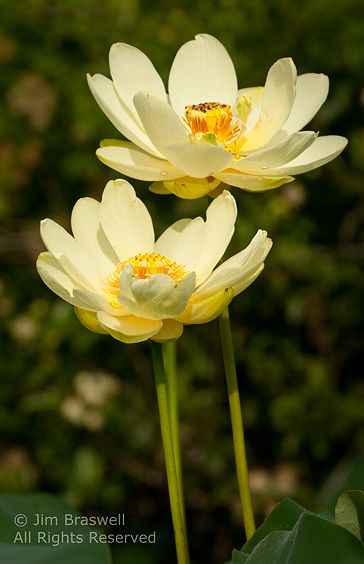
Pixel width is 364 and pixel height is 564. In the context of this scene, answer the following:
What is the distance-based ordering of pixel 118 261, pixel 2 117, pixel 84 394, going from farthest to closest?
pixel 2 117, pixel 84 394, pixel 118 261

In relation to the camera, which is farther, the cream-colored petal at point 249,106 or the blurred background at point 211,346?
the blurred background at point 211,346

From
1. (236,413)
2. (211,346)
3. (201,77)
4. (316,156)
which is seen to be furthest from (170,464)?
(211,346)

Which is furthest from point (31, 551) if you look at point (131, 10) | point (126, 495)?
point (131, 10)

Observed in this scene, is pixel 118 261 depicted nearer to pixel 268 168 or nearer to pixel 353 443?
pixel 268 168

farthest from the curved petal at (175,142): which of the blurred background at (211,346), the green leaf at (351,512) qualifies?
the blurred background at (211,346)

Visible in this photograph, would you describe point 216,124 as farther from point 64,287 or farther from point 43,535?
point 43,535

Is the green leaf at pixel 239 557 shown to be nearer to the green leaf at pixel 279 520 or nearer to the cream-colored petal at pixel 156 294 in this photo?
the green leaf at pixel 279 520
